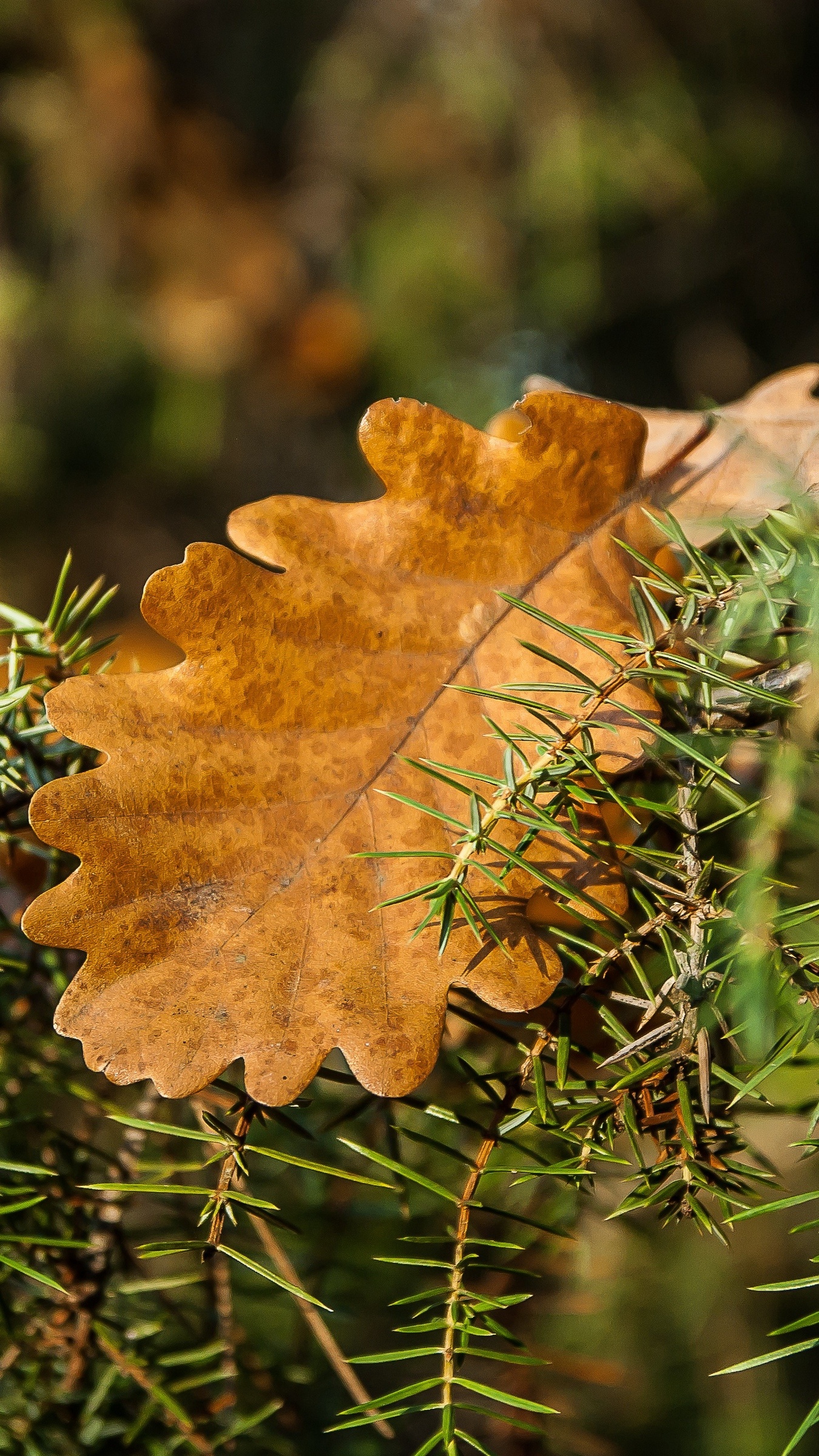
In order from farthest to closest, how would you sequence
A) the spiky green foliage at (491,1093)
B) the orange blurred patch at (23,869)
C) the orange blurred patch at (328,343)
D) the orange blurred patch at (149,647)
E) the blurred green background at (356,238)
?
the orange blurred patch at (328,343), the blurred green background at (356,238), the orange blurred patch at (149,647), the orange blurred patch at (23,869), the spiky green foliage at (491,1093)

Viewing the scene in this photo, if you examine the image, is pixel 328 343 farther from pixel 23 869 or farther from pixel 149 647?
pixel 23 869

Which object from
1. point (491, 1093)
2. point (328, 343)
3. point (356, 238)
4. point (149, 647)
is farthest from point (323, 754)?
point (356, 238)

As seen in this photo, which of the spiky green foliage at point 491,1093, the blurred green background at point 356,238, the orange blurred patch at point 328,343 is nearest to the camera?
the spiky green foliage at point 491,1093

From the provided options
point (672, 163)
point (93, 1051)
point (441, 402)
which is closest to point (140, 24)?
point (672, 163)

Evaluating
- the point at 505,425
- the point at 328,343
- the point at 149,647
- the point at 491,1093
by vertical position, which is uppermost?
the point at 505,425

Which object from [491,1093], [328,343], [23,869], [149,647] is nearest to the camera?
[491,1093]

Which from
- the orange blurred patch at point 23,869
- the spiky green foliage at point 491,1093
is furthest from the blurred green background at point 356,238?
the orange blurred patch at point 23,869

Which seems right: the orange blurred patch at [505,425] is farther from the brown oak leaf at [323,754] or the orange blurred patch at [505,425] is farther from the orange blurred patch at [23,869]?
the orange blurred patch at [23,869]
